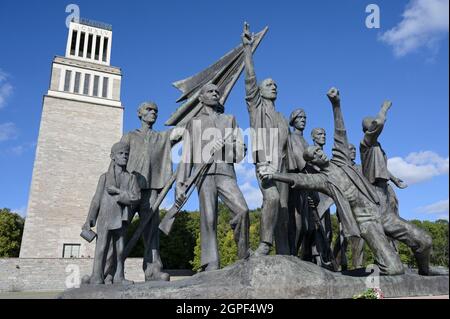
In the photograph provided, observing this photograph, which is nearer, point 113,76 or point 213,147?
point 213,147

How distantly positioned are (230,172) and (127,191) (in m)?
1.61

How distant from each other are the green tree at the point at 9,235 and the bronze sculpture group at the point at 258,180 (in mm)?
36762

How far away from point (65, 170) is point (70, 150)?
7.05 feet

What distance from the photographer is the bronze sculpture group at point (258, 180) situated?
5566 mm

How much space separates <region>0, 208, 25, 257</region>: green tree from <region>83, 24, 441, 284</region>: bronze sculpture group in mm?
36762

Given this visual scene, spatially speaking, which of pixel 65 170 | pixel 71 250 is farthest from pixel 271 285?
pixel 65 170

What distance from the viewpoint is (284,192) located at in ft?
20.3

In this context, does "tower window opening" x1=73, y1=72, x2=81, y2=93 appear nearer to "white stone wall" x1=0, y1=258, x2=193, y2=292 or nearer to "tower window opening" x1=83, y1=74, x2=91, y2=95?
"tower window opening" x1=83, y1=74, x2=91, y2=95

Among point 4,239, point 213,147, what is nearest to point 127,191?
point 213,147

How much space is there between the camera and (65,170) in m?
37.2

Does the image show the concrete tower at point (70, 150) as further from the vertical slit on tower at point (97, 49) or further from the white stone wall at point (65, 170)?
the vertical slit on tower at point (97, 49)

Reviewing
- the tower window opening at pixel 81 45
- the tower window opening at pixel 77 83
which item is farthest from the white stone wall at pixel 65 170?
the tower window opening at pixel 81 45

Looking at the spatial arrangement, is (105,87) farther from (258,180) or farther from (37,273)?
(258,180)
